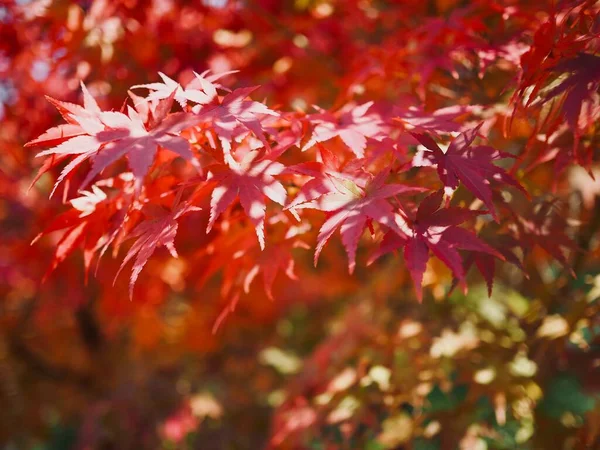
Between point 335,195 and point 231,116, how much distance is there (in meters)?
0.24

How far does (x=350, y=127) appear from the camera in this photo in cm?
121

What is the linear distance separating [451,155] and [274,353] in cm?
182

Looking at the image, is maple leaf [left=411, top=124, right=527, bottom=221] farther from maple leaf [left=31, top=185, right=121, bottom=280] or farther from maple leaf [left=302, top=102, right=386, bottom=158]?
maple leaf [left=31, top=185, right=121, bottom=280]

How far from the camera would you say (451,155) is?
107 centimetres

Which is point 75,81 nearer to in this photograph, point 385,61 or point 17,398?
point 385,61

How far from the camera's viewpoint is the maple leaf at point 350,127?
1.13m

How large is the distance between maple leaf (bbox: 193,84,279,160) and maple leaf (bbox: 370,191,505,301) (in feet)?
1.01

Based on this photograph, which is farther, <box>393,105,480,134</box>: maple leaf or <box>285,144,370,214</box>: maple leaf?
<box>393,105,480,134</box>: maple leaf

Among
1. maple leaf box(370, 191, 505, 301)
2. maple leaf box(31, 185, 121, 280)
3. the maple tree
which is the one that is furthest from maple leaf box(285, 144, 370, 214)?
maple leaf box(31, 185, 121, 280)

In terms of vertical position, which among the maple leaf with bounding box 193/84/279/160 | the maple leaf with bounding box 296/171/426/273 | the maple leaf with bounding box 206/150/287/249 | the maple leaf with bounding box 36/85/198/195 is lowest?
the maple leaf with bounding box 296/171/426/273

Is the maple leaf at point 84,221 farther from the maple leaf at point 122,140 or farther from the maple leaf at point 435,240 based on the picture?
the maple leaf at point 435,240

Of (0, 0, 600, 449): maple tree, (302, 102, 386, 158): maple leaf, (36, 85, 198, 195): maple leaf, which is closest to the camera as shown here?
(36, 85, 198, 195): maple leaf

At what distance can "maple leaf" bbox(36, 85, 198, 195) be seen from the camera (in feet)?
2.86

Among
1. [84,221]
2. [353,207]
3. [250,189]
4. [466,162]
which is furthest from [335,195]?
[84,221]
